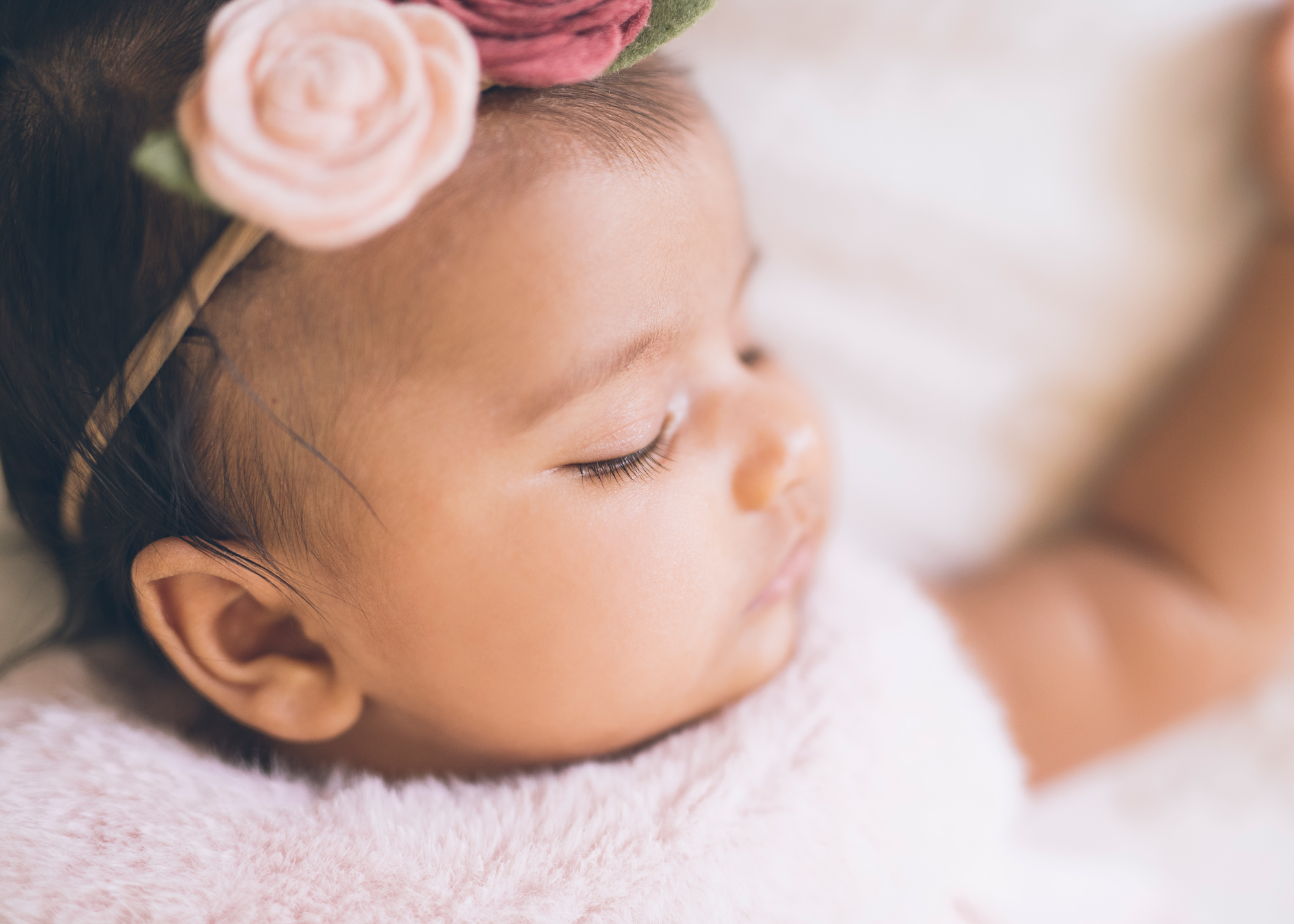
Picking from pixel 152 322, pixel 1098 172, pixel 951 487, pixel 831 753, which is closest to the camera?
pixel 152 322

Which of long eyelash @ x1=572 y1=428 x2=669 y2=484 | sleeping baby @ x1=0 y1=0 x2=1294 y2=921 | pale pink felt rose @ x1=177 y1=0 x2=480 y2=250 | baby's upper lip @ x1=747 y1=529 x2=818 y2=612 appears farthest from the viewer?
baby's upper lip @ x1=747 y1=529 x2=818 y2=612

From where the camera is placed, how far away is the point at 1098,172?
1.13 m

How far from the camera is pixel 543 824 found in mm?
783

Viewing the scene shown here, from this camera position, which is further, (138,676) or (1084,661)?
(1084,661)

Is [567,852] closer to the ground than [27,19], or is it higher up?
closer to the ground

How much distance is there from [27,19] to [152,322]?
0.29 meters

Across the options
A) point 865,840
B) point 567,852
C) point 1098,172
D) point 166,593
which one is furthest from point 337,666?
point 1098,172

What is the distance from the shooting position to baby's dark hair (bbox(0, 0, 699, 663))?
64cm

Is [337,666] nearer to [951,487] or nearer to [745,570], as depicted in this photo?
[745,570]

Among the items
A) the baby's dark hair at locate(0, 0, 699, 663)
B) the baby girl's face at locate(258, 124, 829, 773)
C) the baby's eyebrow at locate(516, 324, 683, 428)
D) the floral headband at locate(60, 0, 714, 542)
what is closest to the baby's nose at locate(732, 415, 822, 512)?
the baby girl's face at locate(258, 124, 829, 773)

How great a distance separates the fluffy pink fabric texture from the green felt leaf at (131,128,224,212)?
509 mm

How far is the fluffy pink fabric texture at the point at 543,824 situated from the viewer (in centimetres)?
72

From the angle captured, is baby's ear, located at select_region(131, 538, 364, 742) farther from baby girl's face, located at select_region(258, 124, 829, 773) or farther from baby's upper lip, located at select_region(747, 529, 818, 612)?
baby's upper lip, located at select_region(747, 529, 818, 612)

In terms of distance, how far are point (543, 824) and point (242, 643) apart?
31 cm
